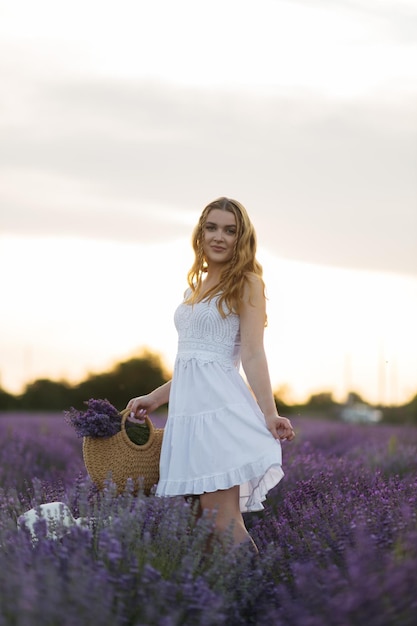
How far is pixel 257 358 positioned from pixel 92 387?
24510mm

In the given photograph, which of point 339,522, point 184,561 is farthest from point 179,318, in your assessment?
point 184,561

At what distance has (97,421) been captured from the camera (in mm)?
4086

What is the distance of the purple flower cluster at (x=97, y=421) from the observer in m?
4.07

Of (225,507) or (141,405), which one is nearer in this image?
(225,507)

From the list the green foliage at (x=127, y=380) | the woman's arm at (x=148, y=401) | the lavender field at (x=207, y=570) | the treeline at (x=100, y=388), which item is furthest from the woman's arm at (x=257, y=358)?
the green foliage at (x=127, y=380)

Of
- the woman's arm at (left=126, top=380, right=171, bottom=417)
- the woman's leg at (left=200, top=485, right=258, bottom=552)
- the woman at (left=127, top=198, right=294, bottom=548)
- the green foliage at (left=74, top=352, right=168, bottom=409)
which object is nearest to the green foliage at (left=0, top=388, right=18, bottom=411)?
the green foliage at (left=74, top=352, right=168, bottom=409)

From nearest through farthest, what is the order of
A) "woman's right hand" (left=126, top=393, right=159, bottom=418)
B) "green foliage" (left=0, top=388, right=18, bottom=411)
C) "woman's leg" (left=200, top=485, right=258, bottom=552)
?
"woman's leg" (left=200, top=485, right=258, bottom=552) → "woman's right hand" (left=126, top=393, right=159, bottom=418) → "green foliage" (left=0, top=388, right=18, bottom=411)

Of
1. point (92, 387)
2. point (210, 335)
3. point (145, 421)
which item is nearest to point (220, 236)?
point (210, 335)

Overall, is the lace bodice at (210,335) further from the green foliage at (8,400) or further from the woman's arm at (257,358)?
the green foliage at (8,400)

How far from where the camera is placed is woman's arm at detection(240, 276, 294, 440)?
3811 mm

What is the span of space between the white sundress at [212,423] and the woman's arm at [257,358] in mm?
56

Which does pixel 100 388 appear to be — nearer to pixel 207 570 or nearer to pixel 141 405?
pixel 141 405

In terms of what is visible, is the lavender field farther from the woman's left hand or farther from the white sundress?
the woman's left hand

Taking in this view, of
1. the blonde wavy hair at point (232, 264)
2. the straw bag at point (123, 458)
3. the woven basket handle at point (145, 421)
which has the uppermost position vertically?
the blonde wavy hair at point (232, 264)
